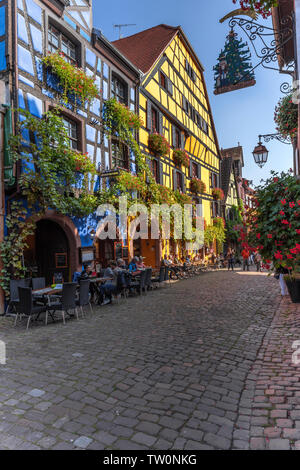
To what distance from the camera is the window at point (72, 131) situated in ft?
33.0

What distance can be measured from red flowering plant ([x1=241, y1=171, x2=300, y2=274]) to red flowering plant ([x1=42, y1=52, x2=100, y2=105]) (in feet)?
23.8

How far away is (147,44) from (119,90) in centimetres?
698

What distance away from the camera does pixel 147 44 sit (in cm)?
1781

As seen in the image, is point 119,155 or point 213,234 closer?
point 119,155

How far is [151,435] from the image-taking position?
2.54m

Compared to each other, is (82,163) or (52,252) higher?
(82,163)

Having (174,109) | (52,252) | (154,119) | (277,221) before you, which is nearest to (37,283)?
(52,252)

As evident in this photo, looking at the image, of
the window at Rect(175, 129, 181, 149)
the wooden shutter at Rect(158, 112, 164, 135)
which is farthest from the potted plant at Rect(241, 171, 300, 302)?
the window at Rect(175, 129, 181, 149)

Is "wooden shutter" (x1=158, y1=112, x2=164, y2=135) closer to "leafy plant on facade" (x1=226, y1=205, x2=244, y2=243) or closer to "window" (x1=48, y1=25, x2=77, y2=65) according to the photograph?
"window" (x1=48, y1=25, x2=77, y2=65)

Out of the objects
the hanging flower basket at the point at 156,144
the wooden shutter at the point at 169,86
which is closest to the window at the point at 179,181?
the hanging flower basket at the point at 156,144

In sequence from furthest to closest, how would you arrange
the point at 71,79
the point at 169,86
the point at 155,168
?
the point at 169,86 → the point at 155,168 → the point at 71,79

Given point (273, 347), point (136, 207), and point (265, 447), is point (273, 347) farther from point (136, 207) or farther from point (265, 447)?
point (136, 207)

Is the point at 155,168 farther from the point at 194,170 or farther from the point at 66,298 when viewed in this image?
the point at 66,298

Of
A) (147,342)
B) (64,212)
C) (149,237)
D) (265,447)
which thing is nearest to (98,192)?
(64,212)
